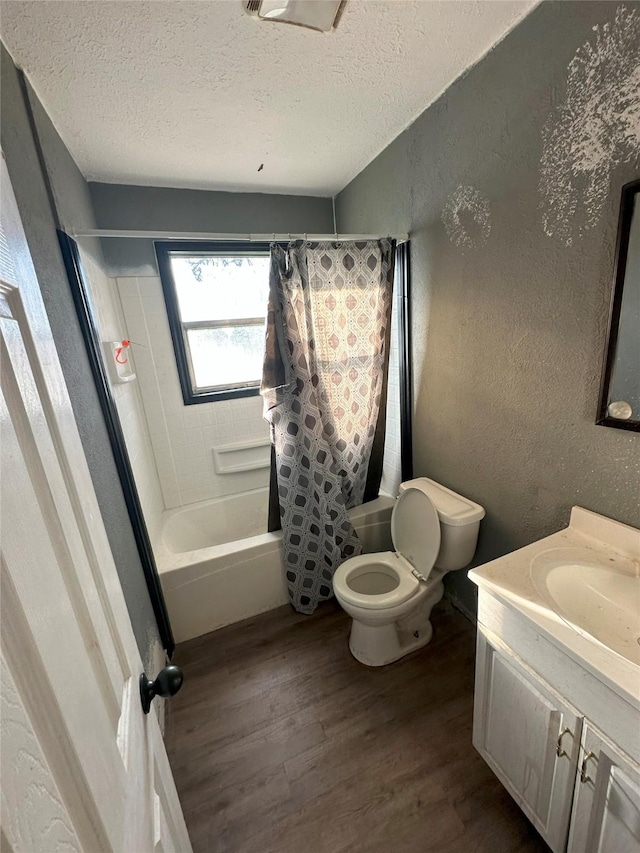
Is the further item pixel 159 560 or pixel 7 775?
pixel 159 560

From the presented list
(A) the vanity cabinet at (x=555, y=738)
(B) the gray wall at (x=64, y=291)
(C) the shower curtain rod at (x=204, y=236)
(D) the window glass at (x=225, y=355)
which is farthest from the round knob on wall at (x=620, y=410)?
(D) the window glass at (x=225, y=355)

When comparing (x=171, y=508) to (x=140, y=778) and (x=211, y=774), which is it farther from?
(x=140, y=778)

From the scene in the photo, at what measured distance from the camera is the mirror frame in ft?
3.13

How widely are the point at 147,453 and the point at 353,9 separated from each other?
2.23m

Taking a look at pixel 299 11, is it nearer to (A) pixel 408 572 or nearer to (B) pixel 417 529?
(B) pixel 417 529

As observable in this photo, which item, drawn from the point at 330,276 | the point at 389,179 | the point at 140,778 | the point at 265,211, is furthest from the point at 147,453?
the point at 389,179

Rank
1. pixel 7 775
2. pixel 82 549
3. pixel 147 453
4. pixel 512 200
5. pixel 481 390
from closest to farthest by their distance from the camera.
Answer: pixel 7 775, pixel 82 549, pixel 512 200, pixel 481 390, pixel 147 453

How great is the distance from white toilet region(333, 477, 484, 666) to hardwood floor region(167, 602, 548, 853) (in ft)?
0.34

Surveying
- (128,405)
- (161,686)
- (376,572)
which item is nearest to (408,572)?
(376,572)

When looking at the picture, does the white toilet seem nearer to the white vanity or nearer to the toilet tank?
the toilet tank

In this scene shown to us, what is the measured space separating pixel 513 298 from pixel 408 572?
127 centimetres

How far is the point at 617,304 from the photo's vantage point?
1.01m

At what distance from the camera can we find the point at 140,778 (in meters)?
0.60

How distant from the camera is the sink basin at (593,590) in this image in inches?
→ 35.2
